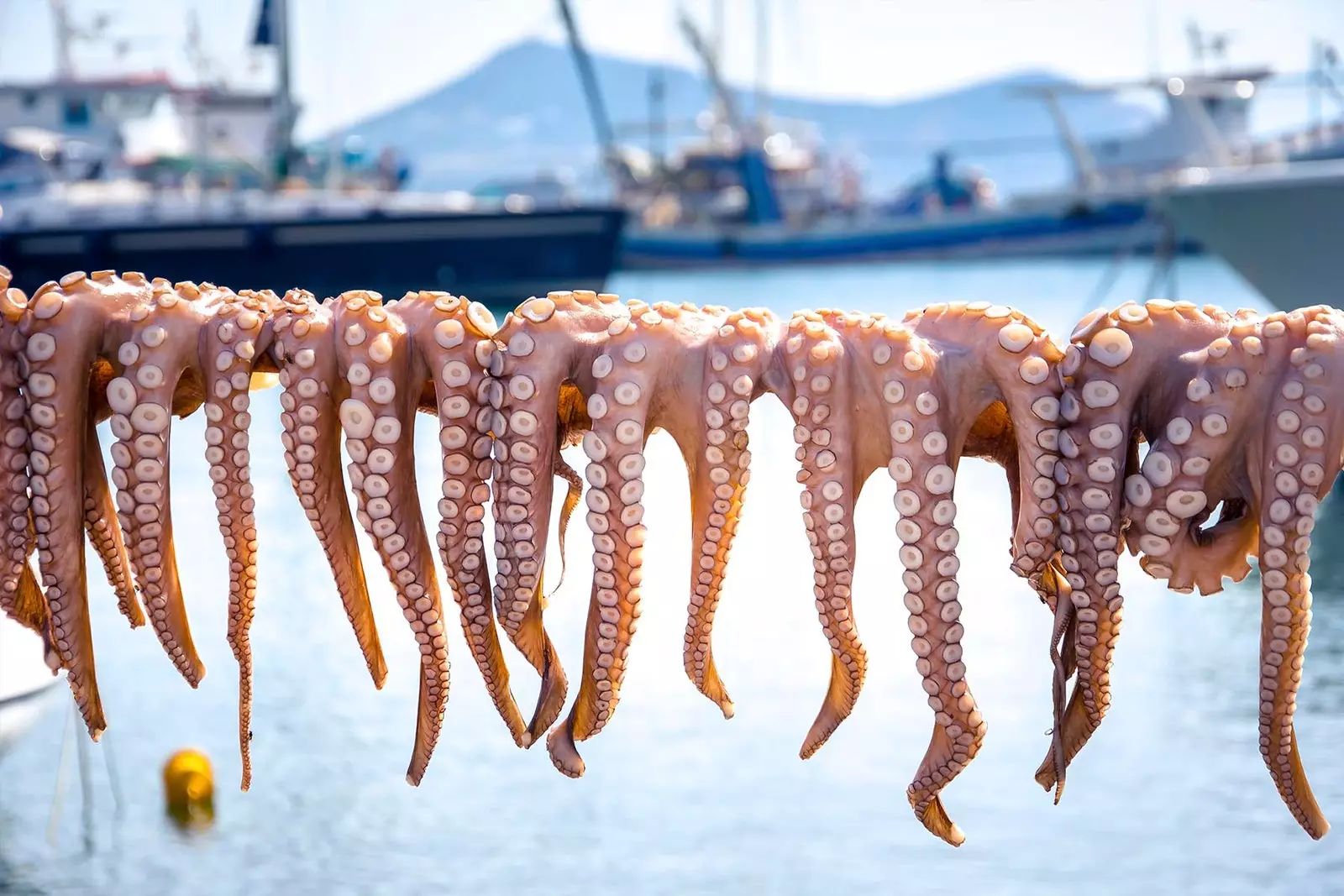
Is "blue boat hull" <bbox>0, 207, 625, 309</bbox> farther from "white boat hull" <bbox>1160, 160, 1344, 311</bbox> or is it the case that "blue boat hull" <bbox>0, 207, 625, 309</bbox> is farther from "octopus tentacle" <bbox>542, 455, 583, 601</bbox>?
"octopus tentacle" <bbox>542, 455, 583, 601</bbox>

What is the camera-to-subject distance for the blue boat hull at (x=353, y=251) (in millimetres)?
30828

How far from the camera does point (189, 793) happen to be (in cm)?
605

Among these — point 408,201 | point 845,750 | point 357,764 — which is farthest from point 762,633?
point 408,201

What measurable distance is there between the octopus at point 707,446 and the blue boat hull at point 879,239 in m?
55.3

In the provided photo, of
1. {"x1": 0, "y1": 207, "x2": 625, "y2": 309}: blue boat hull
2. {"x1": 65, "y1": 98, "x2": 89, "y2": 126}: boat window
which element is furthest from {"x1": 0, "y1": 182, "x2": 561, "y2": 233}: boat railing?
{"x1": 65, "y1": 98, "x2": 89, "y2": 126}: boat window

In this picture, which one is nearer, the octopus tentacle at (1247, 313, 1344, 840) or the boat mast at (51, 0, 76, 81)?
the octopus tentacle at (1247, 313, 1344, 840)

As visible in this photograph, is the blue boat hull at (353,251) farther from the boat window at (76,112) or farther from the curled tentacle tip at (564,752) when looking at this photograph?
the curled tentacle tip at (564,752)

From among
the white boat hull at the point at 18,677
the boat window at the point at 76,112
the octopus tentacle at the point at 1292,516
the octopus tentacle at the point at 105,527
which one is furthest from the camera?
the boat window at the point at 76,112

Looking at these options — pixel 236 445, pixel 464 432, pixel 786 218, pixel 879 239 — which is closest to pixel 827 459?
pixel 464 432

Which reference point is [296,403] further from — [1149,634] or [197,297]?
[1149,634]

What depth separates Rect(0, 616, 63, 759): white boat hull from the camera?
471 centimetres

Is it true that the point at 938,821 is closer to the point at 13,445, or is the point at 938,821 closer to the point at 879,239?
the point at 13,445

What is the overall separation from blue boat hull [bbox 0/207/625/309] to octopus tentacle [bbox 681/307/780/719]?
96.2ft

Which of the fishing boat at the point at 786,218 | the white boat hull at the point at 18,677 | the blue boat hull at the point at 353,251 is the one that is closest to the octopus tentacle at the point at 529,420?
the white boat hull at the point at 18,677
